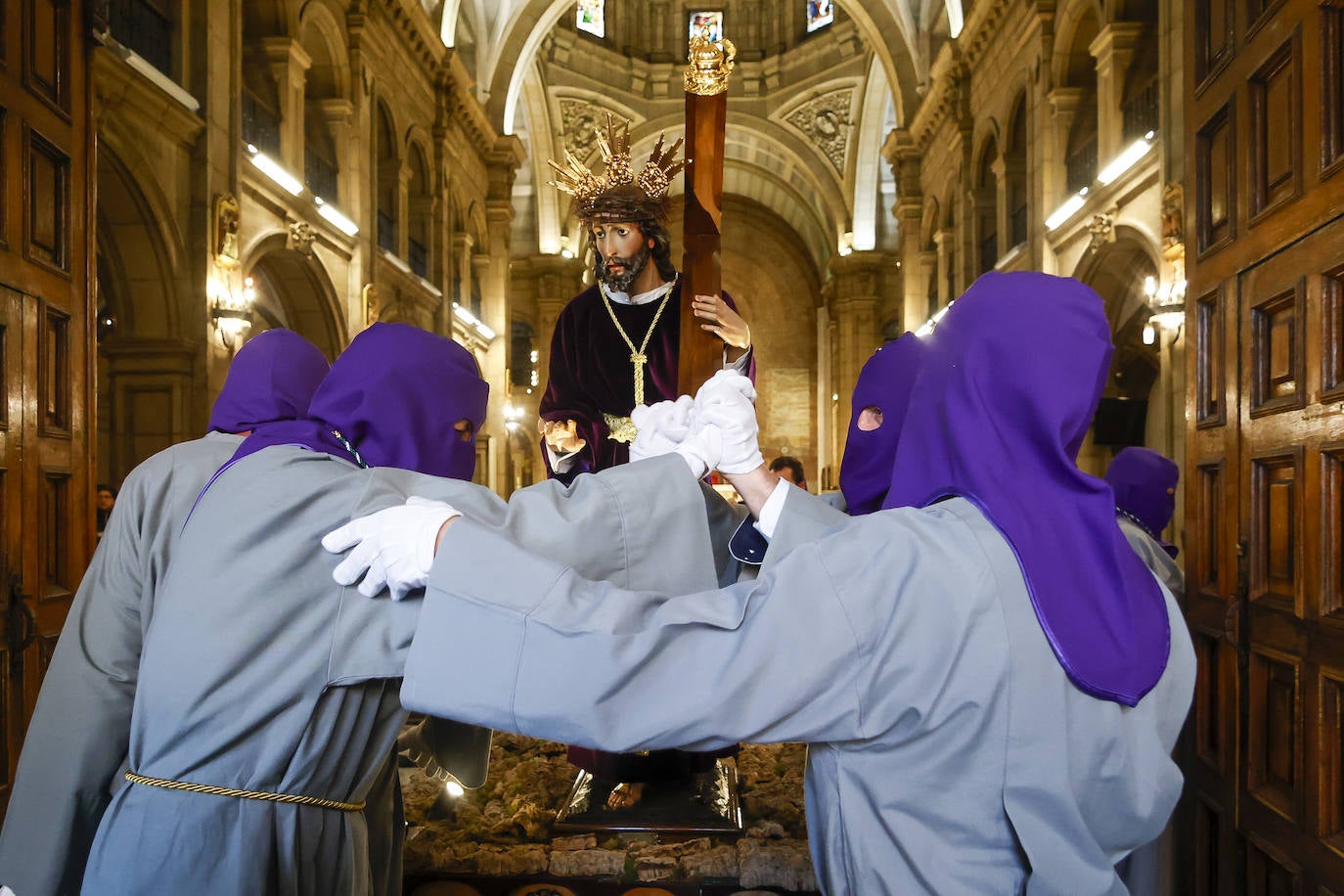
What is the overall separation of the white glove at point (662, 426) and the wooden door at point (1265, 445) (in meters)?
1.68

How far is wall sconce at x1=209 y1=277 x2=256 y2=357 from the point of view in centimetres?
896

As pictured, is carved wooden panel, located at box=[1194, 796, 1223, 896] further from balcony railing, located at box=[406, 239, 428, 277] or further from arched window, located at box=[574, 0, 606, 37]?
arched window, located at box=[574, 0, 606, 37]

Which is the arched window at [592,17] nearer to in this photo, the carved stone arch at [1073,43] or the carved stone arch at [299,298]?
the carved stone arch at [299,298]

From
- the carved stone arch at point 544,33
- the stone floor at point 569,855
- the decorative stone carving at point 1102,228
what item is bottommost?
the stone floor at point 569,855

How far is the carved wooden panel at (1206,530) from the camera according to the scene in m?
3.21

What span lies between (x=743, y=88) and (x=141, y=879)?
2744 centimetres

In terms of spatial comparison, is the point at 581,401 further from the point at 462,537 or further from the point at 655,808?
the point at 462,537

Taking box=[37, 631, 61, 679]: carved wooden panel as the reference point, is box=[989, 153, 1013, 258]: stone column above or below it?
above

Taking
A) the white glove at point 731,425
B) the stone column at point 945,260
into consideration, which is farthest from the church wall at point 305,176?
the stone column at point 945,260

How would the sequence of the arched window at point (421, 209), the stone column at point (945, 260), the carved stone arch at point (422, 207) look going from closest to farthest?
1. the carved stone arch at point (422, 207)
2. the arched window at point (421, 209)
3. the stone column at point (945, 260)

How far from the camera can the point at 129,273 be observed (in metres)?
8.63

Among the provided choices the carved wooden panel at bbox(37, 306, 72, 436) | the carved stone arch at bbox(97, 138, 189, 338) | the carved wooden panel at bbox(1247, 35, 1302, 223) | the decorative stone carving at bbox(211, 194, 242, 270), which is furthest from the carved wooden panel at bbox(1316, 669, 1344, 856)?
the decorative stone carving at bbox(211, 194, 242, 270)

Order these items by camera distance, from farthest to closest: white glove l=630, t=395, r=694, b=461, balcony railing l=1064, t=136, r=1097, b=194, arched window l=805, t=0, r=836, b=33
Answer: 1. arched window l=805, t=0, r=836, b=33
2. balcony railing l=1064, t=136, r=1097, b=194
3. white glove l=630, t=395, r=694, b=461

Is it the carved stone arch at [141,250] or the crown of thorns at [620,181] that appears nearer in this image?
the crown of thorns at [620,181]
